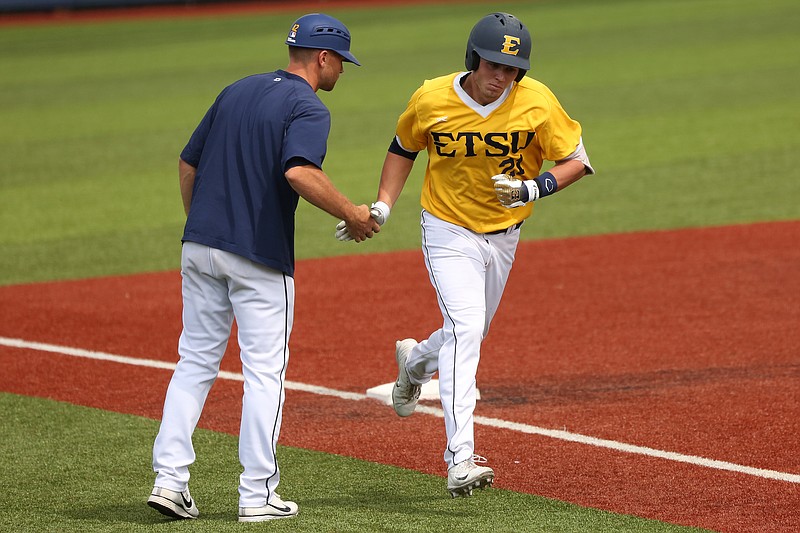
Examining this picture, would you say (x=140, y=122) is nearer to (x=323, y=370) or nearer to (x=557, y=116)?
(x=323, y=370)

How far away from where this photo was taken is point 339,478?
6.06m

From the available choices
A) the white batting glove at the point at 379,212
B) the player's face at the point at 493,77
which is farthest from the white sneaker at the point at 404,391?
the player's face at the point at 493,77

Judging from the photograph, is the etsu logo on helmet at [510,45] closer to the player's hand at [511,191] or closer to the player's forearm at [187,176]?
the player's hand at [511,191]

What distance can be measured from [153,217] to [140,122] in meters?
7.35

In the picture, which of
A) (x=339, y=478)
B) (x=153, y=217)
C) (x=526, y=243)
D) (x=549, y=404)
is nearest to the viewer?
(x=339, y=478)

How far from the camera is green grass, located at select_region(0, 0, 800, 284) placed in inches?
515

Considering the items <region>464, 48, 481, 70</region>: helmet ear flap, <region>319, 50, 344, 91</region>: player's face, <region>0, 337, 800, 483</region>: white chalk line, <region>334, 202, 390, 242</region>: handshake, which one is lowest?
<region>0, 337, 800, 483</region>: white chalk line

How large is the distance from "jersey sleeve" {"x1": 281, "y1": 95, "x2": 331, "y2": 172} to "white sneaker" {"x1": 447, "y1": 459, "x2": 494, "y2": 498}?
146 centimetres

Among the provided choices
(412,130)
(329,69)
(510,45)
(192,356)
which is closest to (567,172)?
(510,45)

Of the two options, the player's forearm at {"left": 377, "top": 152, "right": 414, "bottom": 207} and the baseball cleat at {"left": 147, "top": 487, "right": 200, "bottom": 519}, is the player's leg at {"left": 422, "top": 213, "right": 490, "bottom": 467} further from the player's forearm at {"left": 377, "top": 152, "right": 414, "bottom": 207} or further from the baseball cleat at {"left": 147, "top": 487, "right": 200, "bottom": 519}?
the baseball cleat at {"left": 147, "top": 487, "right": 200, "bottom": 519}

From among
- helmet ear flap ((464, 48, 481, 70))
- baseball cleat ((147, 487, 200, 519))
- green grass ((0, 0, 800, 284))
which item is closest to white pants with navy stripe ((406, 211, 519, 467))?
helmet ear flap ((464, 48, 481, 70))

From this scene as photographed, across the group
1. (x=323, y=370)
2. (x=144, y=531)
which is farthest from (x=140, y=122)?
(x=144, y=531)

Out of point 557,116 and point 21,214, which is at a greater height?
point 557,116

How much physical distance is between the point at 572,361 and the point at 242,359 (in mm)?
3229
